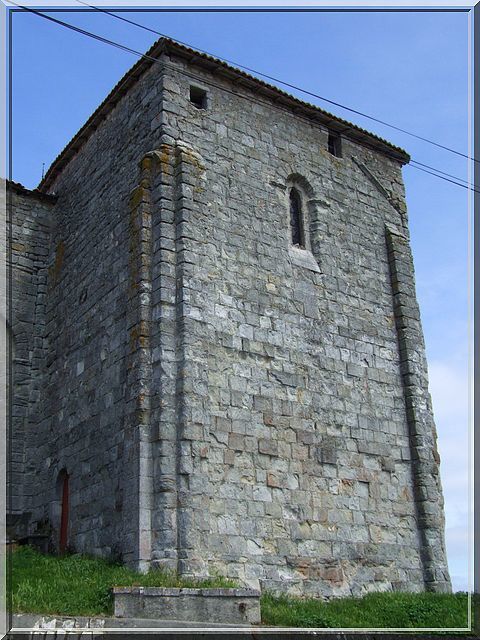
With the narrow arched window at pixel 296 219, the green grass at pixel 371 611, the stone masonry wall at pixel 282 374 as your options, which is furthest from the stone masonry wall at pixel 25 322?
the green grass at pixel 371 611

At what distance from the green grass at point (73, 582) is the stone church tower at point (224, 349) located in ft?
1.04

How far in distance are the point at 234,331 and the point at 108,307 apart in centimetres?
204

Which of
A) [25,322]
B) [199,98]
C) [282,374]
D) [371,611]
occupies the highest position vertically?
[199,98]

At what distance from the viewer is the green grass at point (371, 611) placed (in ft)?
28.5

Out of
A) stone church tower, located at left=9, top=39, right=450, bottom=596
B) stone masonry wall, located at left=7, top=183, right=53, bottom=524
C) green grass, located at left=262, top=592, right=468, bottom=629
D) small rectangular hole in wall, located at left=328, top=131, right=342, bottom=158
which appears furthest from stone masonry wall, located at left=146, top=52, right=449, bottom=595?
stone masonry wall, located at left=7, top=183, right=53, bottom=524

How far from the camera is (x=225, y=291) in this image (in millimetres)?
10969

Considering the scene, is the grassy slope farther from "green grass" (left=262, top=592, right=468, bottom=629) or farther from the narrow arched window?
the narrow arched window

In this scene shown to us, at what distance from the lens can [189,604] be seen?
7859 millimetres

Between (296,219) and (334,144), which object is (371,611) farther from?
(334,144)

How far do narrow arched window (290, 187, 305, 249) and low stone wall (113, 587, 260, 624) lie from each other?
242 inches

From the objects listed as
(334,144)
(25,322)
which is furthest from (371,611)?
(334,144)

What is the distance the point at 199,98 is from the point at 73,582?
24.3 ft

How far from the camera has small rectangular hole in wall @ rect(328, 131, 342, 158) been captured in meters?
14.0

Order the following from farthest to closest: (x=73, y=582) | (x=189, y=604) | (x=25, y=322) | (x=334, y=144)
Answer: (x=334, y=144) → (x=25, y=322) → (x=73, y=582) → (x=189, y=604)
